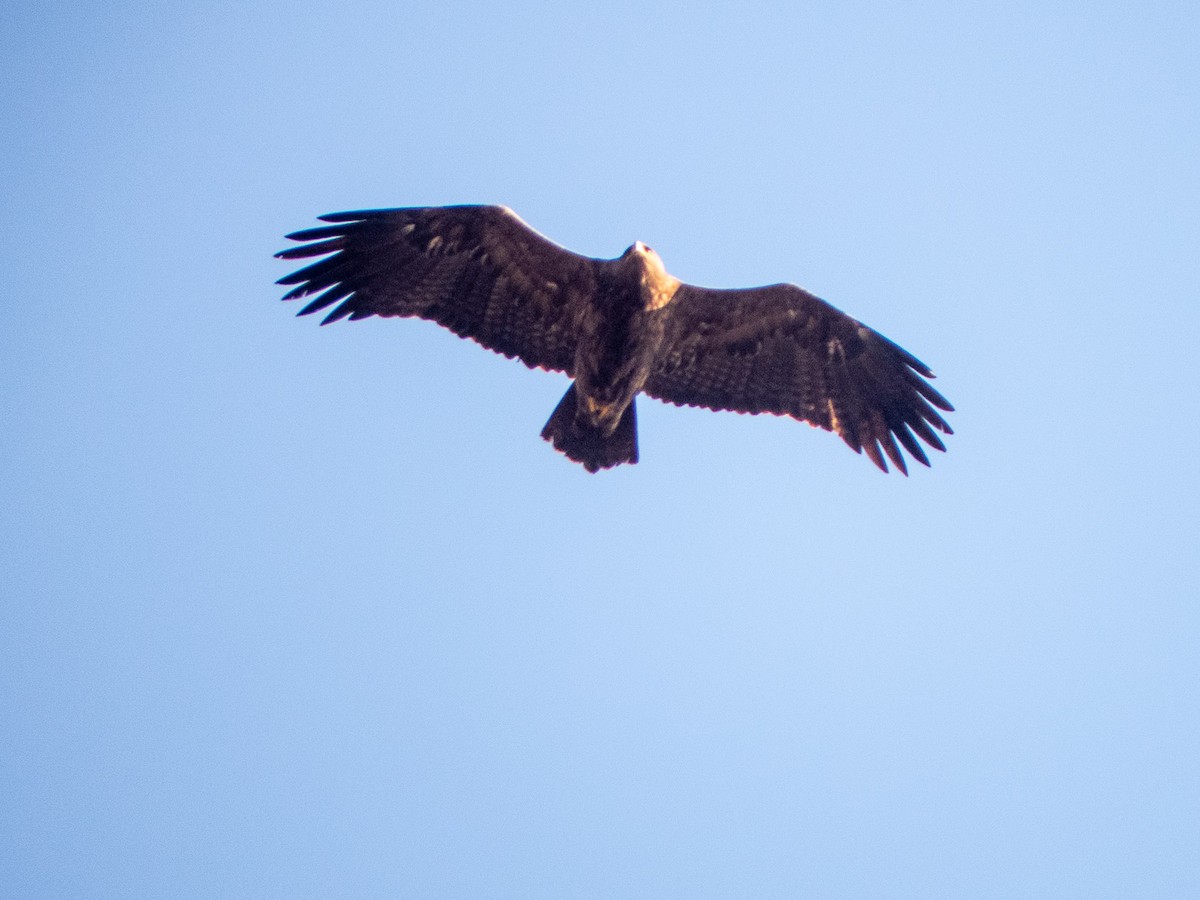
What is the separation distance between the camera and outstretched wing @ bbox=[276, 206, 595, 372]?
850 centimetres

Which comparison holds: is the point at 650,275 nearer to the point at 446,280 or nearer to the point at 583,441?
the point at 583,441

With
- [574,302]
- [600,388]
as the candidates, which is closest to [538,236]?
[574,302]

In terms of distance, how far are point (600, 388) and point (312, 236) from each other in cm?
247

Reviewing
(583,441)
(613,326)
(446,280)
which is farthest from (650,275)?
(446,280)

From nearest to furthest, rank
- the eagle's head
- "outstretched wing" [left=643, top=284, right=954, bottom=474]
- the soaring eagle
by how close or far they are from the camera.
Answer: the eagle's head → the soaring eagle → "outstretched wing" [left=643, top=284, right=954, bottom=474]

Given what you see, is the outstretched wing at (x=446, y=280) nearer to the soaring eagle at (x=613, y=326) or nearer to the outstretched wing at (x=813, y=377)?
the soaring eagle at (x=613, y=326)

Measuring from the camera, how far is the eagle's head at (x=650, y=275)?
798 centimetres

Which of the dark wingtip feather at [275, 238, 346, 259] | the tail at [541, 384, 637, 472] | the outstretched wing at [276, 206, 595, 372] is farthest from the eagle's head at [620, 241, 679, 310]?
the dark wingtip feather at [275, 238, 346, 259]

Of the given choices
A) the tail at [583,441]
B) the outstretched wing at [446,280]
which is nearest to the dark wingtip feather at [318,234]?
the outstretched wing at [446,280]

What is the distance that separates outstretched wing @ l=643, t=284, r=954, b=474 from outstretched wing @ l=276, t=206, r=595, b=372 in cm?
95

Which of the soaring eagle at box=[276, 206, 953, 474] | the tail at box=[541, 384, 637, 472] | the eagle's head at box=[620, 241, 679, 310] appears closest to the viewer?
the eagle's head at box=[620, 241, 679, 310]

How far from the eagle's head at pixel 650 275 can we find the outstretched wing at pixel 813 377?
1.87 ft

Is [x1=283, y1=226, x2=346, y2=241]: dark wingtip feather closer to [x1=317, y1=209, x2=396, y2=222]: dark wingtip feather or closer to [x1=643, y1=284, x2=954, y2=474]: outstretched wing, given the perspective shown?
[x1=317, y1=209, x2=396, y2=222]: dark wingtip feather

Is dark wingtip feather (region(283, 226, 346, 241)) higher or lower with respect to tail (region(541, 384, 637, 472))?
higher
